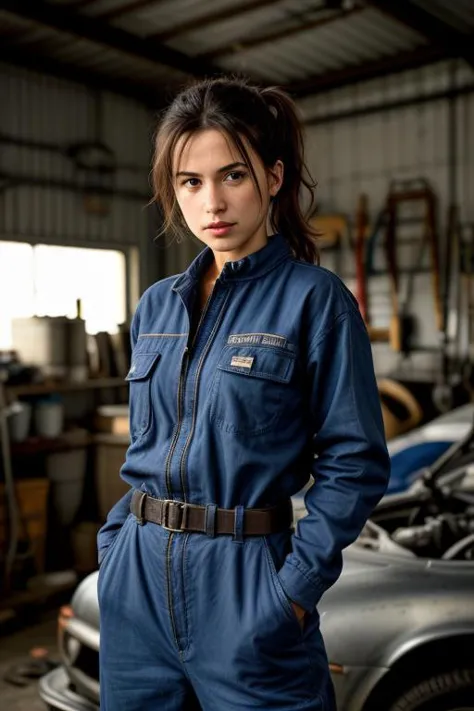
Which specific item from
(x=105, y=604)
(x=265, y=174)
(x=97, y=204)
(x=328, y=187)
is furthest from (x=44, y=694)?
(x=328, y=187)

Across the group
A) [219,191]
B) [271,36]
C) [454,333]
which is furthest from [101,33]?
[219,191]

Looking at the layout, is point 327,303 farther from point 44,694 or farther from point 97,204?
point 97,204

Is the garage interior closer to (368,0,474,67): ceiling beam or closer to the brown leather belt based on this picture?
(368,0,474,67): ceiling beam

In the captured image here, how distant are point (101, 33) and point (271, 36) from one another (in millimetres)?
1569

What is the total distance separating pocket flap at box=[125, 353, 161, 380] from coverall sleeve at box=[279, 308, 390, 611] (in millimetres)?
327

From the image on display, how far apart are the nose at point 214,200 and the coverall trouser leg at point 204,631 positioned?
0.60 metres

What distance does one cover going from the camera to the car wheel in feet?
6.80

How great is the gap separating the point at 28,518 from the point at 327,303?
4555 millimetres

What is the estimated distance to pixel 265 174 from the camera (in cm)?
151

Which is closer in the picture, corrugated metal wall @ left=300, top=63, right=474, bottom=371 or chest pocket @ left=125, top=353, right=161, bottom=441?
chest pocket @ left=125, top=353, right=161, bottom=441

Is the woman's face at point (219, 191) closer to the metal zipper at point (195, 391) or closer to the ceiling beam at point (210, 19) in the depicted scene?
the metal zipper at point (195, 391)

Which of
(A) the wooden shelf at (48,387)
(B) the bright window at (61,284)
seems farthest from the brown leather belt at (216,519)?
(B) the bright window at (61,284)

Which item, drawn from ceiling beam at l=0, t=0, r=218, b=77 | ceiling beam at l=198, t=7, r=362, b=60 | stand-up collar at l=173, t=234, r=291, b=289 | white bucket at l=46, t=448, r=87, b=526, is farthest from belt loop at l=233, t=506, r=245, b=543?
ceiling beam at l=198, t=7, r=362, b=60

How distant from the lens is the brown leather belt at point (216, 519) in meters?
1.40
